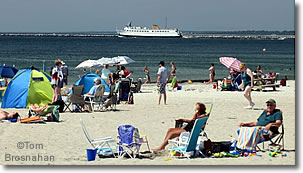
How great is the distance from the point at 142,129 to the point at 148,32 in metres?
139

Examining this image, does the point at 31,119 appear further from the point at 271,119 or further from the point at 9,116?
the point at 271,119

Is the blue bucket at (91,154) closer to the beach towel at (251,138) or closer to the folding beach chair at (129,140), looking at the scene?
the folding beach chair at (129,140)

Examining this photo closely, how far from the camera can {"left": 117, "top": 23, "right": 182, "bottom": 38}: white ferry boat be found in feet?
491

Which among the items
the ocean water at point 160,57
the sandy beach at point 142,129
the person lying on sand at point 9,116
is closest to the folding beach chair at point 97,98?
the sandy beach at point 142,129

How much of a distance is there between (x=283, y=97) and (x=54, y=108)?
26.7 feet

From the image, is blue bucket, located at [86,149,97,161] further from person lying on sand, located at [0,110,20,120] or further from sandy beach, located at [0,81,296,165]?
person lying on sand, located at [0,110,20,120]

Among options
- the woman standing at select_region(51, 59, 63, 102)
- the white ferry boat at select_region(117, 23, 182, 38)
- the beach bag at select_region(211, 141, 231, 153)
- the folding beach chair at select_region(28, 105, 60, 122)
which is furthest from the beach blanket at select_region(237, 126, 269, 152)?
the white ferry boat at select_region(117, 23, 182, 38)

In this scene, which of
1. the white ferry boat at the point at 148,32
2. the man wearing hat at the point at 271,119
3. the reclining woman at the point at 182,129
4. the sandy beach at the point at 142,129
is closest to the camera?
the sandy beach at the point at 142,129

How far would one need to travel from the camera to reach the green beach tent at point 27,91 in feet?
46.8

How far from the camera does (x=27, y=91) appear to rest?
46.9ft

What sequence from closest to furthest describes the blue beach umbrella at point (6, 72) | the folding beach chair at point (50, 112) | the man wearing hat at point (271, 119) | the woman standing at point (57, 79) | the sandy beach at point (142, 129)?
1. the sandy beach at point (142, 129)
2. the man wearing hat at point (271, 119)
3. the folding beach chair at point (50, 112)
4. the woman standing at point (57, 79)
5. the blue beach umbrella at point (6, 72)

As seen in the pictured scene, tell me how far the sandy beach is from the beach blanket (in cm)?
22

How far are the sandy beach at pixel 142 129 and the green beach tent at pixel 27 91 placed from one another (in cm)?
67

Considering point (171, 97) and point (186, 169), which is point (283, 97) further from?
point (186, 169)
